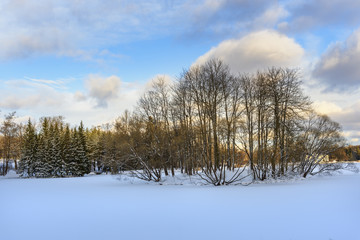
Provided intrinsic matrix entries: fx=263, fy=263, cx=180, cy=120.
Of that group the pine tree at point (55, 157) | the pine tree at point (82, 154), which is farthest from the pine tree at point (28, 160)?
the pine tree at point (82, 154)

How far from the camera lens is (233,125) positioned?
27.0 m

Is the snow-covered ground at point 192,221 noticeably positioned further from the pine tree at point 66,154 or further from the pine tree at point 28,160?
the pine tree at point 28,160

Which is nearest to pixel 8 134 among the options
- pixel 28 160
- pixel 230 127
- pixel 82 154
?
pixel 28 160

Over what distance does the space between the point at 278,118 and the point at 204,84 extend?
8.25 meters

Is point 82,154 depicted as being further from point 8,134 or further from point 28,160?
point 8,134

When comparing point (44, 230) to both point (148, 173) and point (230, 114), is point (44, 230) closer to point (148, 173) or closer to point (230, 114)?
point (148, 173)

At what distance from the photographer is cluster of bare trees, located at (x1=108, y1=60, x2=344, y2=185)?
25.8 meters

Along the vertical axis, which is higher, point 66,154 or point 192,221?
point 66,154

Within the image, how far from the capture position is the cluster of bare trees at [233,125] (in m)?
25.8

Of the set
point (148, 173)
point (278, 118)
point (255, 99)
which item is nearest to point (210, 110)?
point (255, 99)

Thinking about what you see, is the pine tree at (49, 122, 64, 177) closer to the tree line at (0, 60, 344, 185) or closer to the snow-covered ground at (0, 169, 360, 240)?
the tree line at (0, 60, 344, 185)

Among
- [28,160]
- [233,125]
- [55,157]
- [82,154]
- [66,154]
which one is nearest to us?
[233,125]

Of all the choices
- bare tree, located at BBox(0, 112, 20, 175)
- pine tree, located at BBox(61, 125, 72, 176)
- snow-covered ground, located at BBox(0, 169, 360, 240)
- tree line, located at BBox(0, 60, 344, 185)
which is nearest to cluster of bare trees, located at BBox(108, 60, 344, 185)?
tree line, located at BBox(0, 60, 344, 185)

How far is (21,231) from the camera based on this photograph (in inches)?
319
